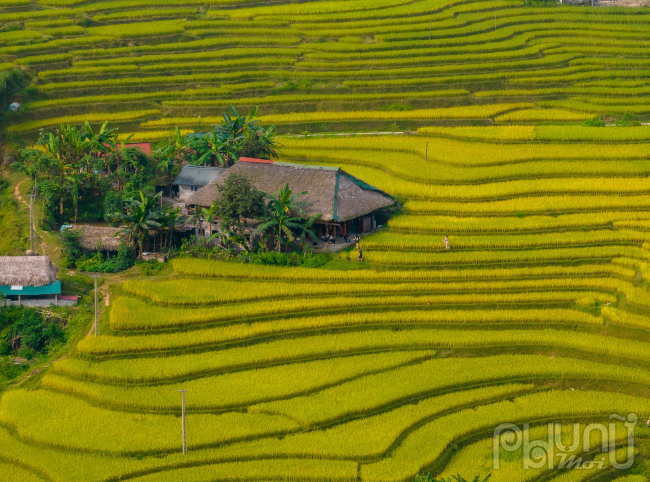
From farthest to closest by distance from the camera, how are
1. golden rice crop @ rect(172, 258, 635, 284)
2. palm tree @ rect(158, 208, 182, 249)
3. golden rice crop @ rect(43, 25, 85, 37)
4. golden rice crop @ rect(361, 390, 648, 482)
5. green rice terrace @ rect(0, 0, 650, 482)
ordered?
golden rice crop @ rect(43, 25, 85, 37)
palm tree @ rect(158, 208, 182, 249)
golden rice crop @ rect(172, 258, 635, 284)
green rice terrace @ rect(0, 0, 650, 482)
golden rice crop @ rect(361, 390, 648, 482)

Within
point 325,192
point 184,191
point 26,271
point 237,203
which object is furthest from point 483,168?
point 26,271

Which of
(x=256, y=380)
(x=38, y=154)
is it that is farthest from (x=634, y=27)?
(x=256, y=380)

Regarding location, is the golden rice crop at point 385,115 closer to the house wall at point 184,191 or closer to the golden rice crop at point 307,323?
the house wall at point 184,191

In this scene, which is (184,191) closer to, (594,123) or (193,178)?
(193,178)

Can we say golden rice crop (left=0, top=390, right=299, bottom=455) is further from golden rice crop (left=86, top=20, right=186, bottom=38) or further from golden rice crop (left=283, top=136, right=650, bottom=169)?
golden rice crop (left=86, top=20, right=186, bottom=38)

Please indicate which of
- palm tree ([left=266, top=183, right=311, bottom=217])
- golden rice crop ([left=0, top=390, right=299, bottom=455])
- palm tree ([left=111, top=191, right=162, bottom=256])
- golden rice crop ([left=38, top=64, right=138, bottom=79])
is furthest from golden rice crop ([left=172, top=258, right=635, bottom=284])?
golden rice crop ([left=38, top=64, right=138, bottom=79])

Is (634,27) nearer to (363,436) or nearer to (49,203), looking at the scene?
(49,203)

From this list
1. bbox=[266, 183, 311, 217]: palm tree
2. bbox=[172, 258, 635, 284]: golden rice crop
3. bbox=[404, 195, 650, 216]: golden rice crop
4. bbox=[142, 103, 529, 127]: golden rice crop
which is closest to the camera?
bbox=[172, 258, 635, 284]: golden rice crop
